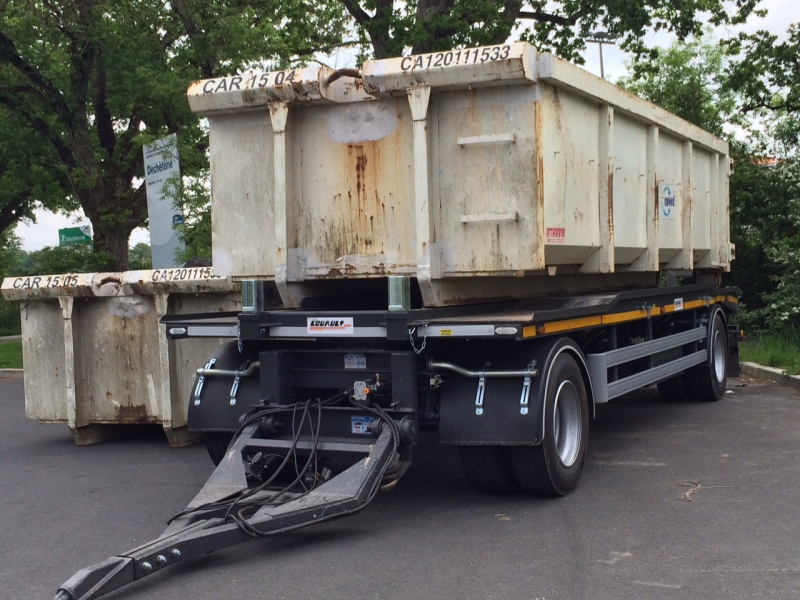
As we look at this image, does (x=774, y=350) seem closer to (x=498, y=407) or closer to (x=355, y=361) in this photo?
(x=498, y=407)

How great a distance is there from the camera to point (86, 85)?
17625 millimetres

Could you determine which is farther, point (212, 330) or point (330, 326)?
point (212, 330)

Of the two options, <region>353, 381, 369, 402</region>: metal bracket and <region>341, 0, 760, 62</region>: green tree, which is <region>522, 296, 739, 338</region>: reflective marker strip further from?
<region>341, 0, 760, 62</region>: green tree

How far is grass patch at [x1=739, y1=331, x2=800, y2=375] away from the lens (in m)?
12.6

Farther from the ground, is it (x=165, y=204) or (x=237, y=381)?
(x=165, y=204)

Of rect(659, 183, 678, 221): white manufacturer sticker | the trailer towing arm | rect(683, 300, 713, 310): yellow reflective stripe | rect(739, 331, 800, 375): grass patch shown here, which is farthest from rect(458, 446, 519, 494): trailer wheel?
rect(739, 331, 800, 375): grass patch

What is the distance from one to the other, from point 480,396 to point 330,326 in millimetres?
1091

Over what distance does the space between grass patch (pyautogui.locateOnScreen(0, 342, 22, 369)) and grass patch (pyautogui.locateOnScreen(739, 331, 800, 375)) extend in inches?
487

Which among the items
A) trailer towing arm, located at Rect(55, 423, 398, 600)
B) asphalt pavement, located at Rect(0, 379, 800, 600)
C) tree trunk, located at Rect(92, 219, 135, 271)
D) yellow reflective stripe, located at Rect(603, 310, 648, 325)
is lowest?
asphalt pavement, located at Rect(0, 379, 800, 600)

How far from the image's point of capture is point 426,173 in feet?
20.6

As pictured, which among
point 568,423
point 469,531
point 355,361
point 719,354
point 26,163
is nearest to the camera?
point 469,531

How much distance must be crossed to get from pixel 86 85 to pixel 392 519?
1410 cm

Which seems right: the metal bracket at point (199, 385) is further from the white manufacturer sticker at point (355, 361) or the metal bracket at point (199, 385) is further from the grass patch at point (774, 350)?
the grass patch at point (774, 350)

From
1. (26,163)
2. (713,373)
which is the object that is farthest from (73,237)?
(713,373)
